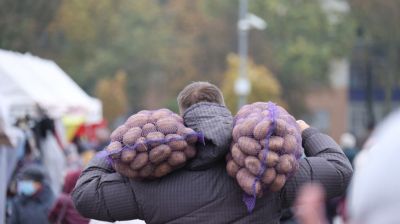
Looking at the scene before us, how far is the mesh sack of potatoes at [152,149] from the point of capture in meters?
3.86

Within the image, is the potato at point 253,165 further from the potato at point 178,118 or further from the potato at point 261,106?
the potato at point 178,118

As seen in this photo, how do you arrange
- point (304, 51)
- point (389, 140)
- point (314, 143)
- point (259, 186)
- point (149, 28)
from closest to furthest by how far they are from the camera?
point (389, 140) → point (259, 186) → point (314, 143) → point (304, 51) → point (149, 28)

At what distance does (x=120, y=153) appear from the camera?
3877 mm

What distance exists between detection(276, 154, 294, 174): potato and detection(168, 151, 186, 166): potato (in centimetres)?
39

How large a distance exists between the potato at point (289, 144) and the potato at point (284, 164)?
0.02 m

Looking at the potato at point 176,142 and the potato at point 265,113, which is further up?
the potato at point 265,113

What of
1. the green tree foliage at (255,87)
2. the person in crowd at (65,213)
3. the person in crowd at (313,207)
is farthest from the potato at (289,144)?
the green tree foliage at (255,87)

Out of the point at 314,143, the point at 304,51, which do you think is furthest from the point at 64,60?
the point at 314,143

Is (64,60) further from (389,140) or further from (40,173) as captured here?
(389,140)

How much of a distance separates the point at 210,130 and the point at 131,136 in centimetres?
31

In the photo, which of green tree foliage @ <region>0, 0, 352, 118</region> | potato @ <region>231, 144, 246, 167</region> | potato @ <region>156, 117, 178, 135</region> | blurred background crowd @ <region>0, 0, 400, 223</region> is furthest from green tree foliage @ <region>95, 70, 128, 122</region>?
potato @ <region>231, 144, 246, 167</region>

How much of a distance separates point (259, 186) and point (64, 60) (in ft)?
116

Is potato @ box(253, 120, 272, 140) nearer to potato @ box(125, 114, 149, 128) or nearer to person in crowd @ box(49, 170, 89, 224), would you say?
potato @ box(125, 114, 149, 128)

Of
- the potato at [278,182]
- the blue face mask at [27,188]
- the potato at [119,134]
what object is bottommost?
the blue face mask at [27,188]
